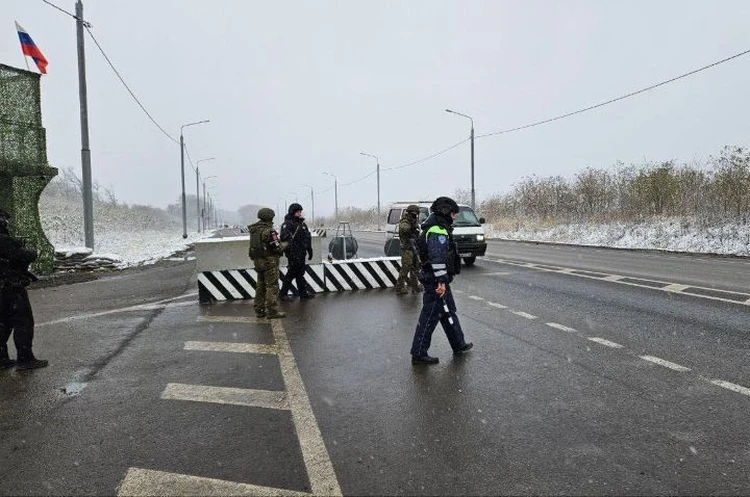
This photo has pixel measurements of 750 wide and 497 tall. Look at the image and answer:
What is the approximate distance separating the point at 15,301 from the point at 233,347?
2445mm

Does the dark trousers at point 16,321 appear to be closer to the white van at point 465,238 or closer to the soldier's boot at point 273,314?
the soldier's boot at point 273,314

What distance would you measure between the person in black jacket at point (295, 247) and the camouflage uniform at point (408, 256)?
1.88m

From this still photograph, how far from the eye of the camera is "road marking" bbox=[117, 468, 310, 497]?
3.19m

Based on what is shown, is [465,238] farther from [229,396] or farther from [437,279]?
[229,396]

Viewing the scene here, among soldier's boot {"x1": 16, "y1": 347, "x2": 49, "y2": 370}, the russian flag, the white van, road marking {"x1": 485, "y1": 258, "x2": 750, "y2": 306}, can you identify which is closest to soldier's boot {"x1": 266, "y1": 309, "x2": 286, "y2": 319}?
soldier's boot {"x1": 16, "y1": 347, "x2": 49, "y2": 370}

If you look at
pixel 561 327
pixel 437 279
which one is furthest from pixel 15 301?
pixel 561 327

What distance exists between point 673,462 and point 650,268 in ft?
42.8

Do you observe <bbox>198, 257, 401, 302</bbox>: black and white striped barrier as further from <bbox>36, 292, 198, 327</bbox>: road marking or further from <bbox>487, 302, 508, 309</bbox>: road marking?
<bbox>487, 302, 508, 309</bbox>: road marking

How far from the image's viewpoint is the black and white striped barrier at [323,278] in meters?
10.7

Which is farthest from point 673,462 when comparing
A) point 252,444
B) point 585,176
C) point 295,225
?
point 585,176

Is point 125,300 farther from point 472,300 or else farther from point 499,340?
point 499,340

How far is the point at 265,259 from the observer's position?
9062 millimetres

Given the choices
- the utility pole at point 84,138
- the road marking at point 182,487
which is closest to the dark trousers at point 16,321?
the road marking at point 182,487

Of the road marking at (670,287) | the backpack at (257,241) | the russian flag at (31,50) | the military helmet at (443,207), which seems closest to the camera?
the military helmet at (443,207)
